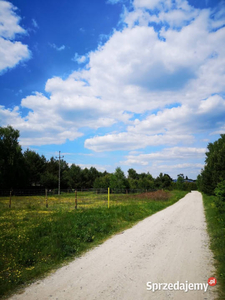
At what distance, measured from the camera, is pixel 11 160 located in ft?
163

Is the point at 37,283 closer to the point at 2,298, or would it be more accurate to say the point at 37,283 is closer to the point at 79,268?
the point at 2,298

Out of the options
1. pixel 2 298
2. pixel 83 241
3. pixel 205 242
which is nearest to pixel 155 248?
pixel 205 242

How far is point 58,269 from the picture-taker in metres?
5.35

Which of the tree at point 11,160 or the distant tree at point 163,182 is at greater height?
the tree at point 11,160

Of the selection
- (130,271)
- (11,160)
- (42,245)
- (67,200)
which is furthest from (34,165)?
(130,271)

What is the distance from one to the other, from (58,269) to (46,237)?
2.76 m

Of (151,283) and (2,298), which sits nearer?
(2,298)

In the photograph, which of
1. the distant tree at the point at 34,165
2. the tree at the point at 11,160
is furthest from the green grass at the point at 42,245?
the distant tree at the point at 34,165

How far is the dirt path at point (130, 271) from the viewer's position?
400 centimetres

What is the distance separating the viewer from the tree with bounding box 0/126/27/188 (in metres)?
49.2

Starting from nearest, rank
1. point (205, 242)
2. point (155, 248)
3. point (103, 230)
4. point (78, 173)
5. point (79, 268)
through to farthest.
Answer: point (79, 268)
point (155, 248)
point (205, 242)
point (103, 230)
point (78, 173)

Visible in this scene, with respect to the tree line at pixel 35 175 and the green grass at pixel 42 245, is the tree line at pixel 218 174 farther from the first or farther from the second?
the tree line at pixel 35 175

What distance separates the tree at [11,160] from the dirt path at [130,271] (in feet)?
160

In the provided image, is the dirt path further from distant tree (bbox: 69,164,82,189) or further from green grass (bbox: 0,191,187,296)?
distant tree (bbox: 69,164,82,189)
